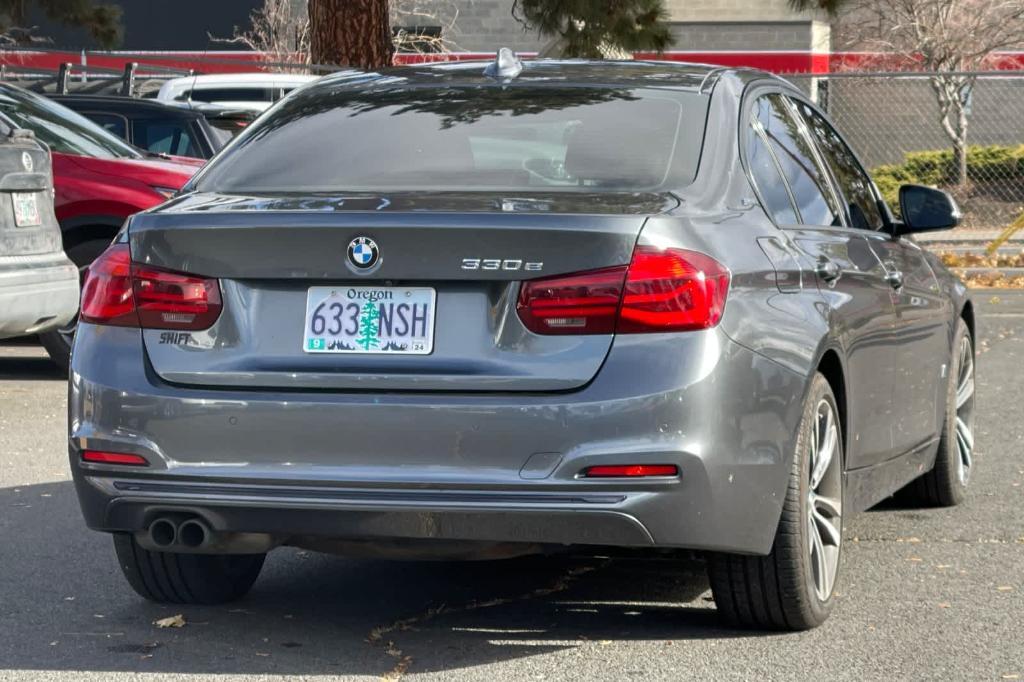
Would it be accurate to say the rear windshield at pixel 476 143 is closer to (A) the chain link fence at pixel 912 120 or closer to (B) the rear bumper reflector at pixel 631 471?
(B) the rear bumper reflector at pixel 631 471

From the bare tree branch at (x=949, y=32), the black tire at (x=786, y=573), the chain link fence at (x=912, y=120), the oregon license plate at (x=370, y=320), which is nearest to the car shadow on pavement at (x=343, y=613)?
the black tire at (x=786, y=573)

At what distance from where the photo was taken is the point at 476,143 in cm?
523

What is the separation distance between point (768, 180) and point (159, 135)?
9647mm

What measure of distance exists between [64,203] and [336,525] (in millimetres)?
7072

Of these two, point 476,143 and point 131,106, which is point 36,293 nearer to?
point 476,143

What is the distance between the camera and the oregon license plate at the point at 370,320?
4.51m

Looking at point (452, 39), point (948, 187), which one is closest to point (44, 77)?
point (948, 187)

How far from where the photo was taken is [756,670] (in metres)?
4.73

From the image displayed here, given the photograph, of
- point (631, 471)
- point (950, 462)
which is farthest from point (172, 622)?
point (950, 462)

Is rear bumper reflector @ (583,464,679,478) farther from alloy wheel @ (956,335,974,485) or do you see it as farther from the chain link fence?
the chain link fence

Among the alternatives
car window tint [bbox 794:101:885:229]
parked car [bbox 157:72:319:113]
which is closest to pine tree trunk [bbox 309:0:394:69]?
parked car [bbox 157:72:319:113]

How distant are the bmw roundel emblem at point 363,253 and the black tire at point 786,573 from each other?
1.21 metres

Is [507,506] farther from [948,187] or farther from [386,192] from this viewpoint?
[948,187]

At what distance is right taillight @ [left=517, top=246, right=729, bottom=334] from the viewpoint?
4.43 meters
